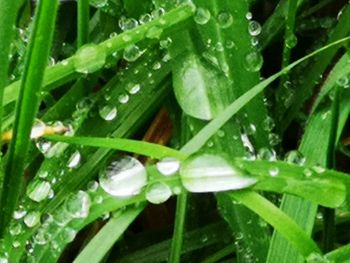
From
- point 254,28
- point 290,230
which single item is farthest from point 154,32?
point 290,230

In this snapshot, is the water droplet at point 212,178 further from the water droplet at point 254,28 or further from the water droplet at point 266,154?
the water droplet at point 254,28

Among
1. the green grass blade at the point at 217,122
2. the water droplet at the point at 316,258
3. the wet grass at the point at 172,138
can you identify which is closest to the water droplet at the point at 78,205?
the wet grass at the point at 172,138

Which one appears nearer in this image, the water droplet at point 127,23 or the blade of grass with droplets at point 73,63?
the blade of grass with droplets at point 73,63

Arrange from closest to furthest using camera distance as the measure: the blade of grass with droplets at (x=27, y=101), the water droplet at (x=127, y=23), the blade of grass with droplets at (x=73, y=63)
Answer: the blade of grass with droplets at (x=27, y=101)
the blade of grass with droplets at (x=73, y=63)
the water droplet at (x=127, y=23)

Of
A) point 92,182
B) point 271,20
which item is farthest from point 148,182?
point 271,20

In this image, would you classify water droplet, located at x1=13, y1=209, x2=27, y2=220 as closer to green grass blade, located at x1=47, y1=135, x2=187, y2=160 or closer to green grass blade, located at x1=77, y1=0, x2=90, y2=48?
green grass blade, located at x1=47, y1=135, x2=187, y2=160

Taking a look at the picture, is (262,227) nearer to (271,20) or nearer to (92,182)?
(92,182)
